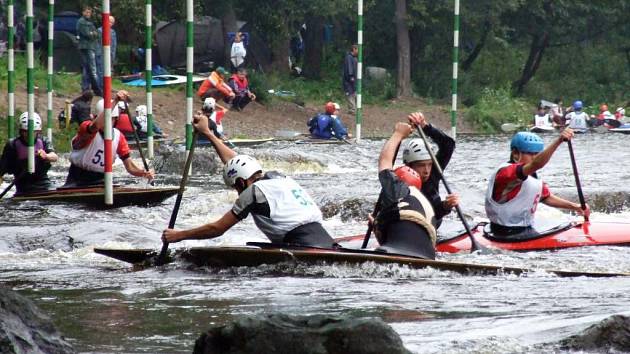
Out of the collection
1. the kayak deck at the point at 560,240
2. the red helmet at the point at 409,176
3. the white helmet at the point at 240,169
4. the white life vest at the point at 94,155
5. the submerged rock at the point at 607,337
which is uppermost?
the white helmet at the point at 240,169

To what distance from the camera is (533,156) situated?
11.6 m

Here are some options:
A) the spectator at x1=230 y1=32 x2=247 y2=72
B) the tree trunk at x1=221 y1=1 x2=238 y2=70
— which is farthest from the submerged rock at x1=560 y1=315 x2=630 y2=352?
the tree trunk at x1=221 y1=1 x2=238 y2=70

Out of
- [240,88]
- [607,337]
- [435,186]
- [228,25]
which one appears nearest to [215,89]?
[240,88]

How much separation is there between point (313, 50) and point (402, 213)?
30.5 m

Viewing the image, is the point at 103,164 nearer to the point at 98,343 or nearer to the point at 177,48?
the point at 98,343

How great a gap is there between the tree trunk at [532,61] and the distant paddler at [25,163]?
29.8 metres

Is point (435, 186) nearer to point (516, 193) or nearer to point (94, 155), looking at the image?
point (516, 193)

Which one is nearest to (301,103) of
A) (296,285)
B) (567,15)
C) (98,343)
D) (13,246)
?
(567,15)

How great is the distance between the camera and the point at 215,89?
31281 millimetres

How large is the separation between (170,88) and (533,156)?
22.7 meters

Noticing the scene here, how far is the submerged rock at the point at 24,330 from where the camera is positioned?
20.9 ft

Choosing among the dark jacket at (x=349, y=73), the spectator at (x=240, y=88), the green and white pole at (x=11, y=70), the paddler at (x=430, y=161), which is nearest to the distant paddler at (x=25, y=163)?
the green and white pole at (x=11, y=70)

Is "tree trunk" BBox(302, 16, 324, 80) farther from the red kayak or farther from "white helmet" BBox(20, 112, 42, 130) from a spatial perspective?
the red kayak

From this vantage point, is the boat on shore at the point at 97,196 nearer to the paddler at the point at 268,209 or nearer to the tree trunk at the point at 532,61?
the paddler at the point at 268,209
